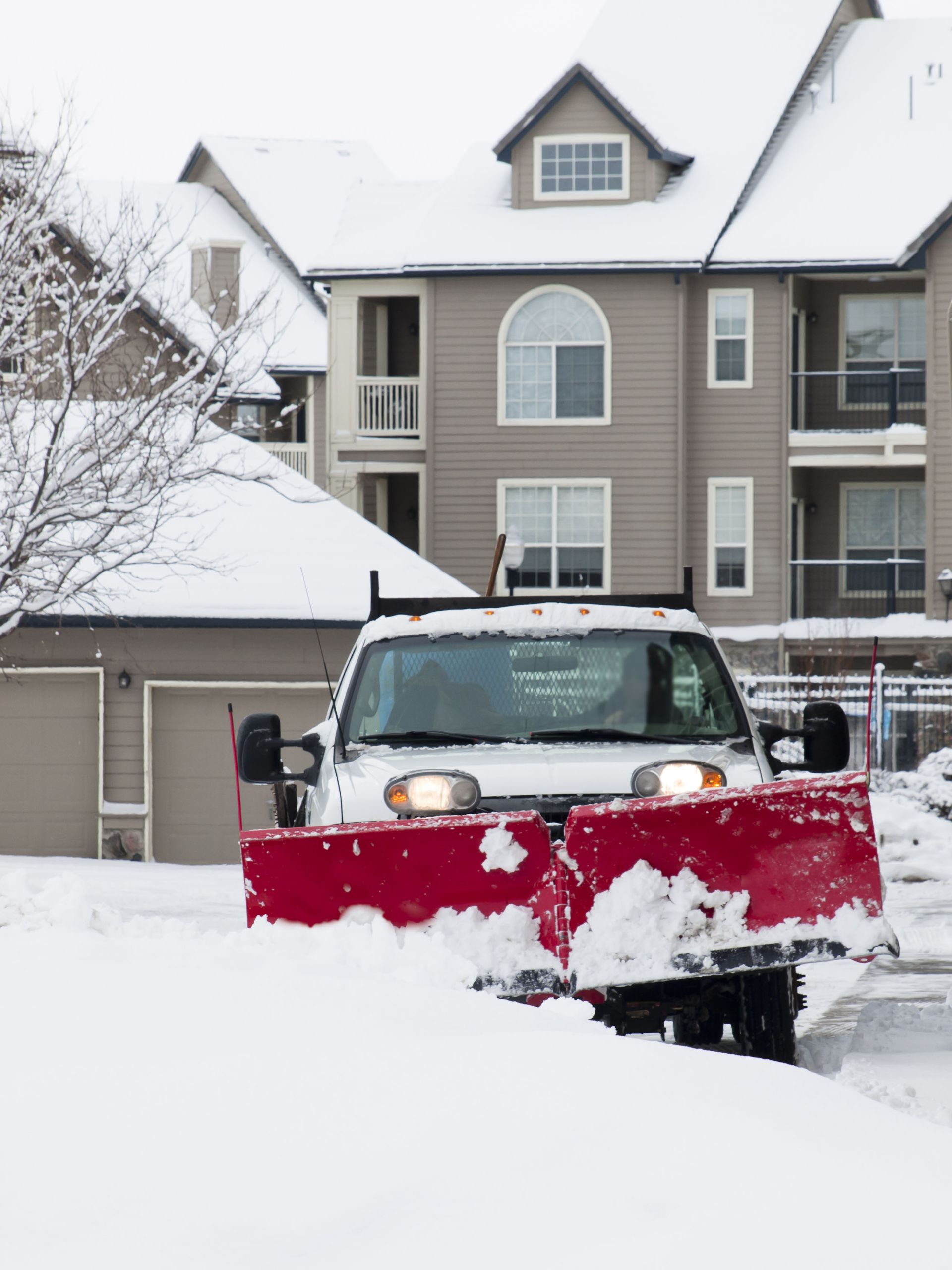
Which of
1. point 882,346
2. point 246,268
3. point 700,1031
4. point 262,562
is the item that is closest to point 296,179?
point 246,268

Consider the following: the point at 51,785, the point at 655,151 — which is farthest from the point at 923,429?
the point at 51,785

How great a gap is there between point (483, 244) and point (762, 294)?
4.76 m

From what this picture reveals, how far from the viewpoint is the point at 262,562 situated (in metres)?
19.0

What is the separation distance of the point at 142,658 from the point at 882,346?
53.6ft

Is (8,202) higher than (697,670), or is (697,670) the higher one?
(8,202)

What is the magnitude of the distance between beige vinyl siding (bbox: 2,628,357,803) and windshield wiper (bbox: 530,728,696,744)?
11304mm

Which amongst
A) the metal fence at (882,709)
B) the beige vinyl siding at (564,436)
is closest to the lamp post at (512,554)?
the beige vinyl siding at (564,436)

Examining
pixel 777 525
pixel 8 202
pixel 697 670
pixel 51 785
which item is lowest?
pixel 51 785

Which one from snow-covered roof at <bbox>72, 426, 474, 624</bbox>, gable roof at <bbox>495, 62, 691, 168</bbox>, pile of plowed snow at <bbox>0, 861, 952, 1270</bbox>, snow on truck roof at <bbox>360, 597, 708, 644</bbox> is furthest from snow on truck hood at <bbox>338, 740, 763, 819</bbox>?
gable roof at <bbox>495, 62, 691, 168</bbox>

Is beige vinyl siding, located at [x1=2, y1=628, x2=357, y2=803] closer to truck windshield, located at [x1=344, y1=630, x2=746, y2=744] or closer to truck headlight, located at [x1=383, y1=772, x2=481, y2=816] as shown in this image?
truck windshield, located at [x1=344, y1=630, x2=746, y2=744]

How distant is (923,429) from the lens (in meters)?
27.8

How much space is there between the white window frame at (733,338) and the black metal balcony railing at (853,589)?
3.31 meters

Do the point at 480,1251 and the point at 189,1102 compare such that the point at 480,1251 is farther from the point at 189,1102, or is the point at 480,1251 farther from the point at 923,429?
the point at 923,429

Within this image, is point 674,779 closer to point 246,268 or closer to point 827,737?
point 827,737
